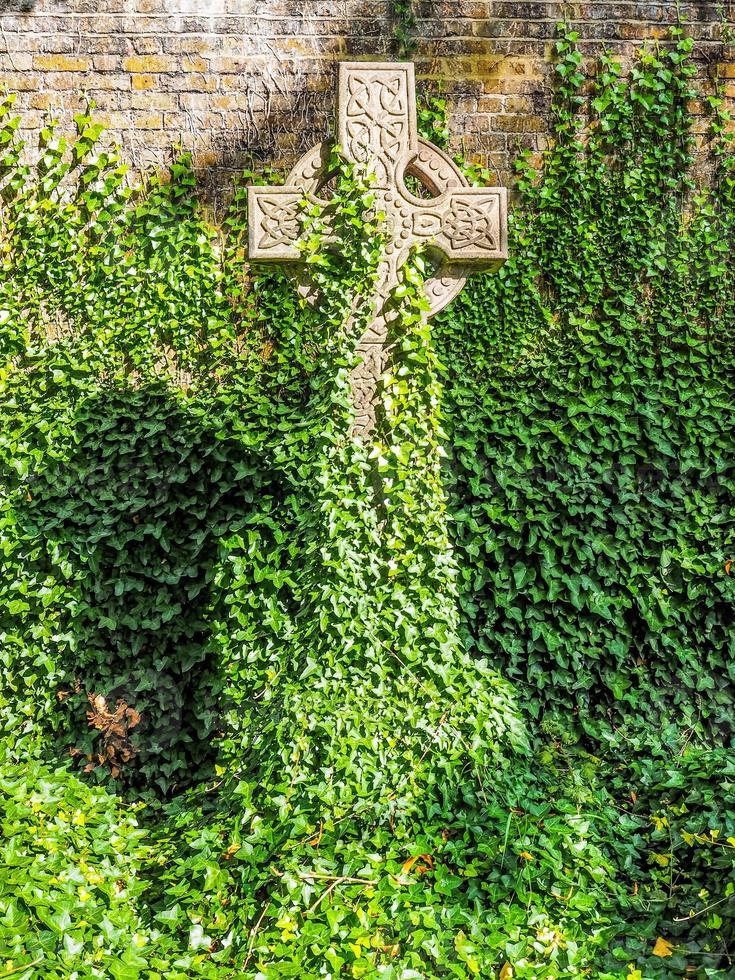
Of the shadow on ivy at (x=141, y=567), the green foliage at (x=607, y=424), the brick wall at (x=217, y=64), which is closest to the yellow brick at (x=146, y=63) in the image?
the brick wall at (x=217, y=64)

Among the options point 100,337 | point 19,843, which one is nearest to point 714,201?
point 100,337

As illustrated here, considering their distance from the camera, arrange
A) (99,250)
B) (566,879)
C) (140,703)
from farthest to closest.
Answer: (99,250) → (140,703) → (566,879)

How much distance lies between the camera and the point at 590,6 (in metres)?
4.19

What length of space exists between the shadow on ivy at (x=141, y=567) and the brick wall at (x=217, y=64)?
1.34 m

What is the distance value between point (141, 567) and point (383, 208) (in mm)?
1963

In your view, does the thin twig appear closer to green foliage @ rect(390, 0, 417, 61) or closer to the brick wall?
the brick wall

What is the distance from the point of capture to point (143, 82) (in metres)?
4.08

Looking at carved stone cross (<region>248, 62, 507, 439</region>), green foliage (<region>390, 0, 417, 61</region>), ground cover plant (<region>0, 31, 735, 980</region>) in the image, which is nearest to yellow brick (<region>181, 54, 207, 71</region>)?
ground cover plant (<region>0, 31, 735, 980</region>)

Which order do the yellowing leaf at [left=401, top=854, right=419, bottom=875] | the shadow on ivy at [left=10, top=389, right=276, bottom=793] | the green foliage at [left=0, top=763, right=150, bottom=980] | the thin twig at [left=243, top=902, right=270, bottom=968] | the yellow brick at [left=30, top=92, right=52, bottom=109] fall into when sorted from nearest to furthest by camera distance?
the green foliage at [left=0, top=763, right=150, bottom=980] < the thin twig at [left=243, top=902, right=270, bottom=968] < the yellowing leaf at [left=401, top=854, right=419, bottom=875] < the shadow on ivy at [left=10, top=389, right=276, bottom=793] < the yellow brick at [left=30, top=92, right=52, bottom=109]

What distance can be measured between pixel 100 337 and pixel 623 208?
8.78ft

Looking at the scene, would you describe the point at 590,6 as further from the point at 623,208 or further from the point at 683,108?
the point at 623,208

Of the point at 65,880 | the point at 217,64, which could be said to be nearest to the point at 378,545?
the point at 65,880

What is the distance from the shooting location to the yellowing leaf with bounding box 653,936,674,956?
2.30m

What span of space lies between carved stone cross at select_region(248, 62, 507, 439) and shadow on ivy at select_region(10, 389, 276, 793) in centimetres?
110
